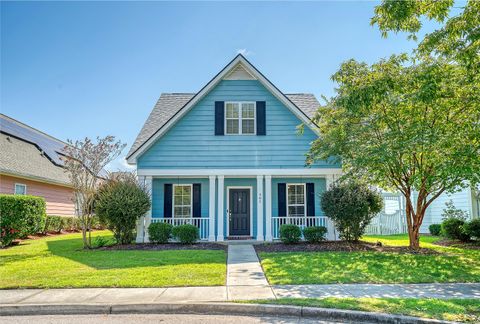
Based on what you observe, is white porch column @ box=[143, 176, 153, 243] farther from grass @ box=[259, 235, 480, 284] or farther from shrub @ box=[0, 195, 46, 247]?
grass @ box=[259, 235, 480, 284]

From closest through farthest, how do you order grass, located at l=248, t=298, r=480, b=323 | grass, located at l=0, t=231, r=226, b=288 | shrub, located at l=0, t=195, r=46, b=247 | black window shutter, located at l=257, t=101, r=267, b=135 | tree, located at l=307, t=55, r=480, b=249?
grass, located at l=248, t=298, r=480, b=323, grass, located at l=0, t=231, r=226, b=288, tree, located at l=307, t=55, r=480, b=249, shrub, located at l=0, t=195, r=46, b=247, black window shutter, located at l=257, t=101, r=267, b=135

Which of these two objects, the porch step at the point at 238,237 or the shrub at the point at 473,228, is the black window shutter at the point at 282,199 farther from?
the shrub at the point at 473,228

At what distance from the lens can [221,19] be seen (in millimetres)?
12359

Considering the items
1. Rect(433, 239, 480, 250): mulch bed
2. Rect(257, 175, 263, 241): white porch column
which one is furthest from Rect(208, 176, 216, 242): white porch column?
Rect(433, 239, 480, 250): mulch bed

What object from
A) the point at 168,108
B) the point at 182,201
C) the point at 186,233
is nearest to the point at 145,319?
the point at 186,233

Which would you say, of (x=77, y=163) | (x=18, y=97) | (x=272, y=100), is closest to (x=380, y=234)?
(x=272, y=100)

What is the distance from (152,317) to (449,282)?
237 inches

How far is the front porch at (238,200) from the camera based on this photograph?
46.9ft

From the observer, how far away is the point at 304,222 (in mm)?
14609

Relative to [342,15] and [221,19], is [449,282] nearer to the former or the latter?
[342,15]

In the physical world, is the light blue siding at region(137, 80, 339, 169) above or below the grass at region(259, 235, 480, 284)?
above

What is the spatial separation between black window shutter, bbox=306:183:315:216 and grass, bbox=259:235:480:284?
4.25 metres

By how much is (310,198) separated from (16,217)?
12.1 meters

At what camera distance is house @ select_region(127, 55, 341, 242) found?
14.4 m
